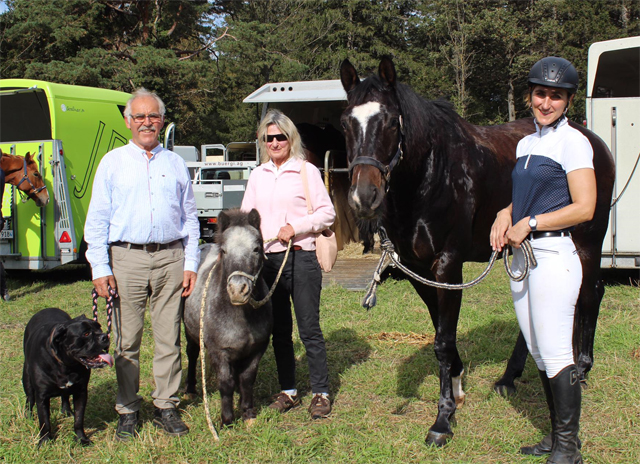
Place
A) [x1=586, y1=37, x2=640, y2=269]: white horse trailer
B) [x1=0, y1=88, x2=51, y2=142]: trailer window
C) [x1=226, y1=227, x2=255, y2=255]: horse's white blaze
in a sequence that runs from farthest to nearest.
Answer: [x1=0, y1=88, x2=51, y2=142]: trailer window < [x1=586, y1=37, x2=640, y2=269]: white horse trailer < [x1=226, y1=227, x2=255, y2=255]: horse's white blaze

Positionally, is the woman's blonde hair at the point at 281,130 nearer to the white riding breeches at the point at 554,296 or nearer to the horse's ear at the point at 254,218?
the horse's ear at the point at 254,218

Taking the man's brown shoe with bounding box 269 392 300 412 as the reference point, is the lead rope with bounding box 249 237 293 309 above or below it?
above

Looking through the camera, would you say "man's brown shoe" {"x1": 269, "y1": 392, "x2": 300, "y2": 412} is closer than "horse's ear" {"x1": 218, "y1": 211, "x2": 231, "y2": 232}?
No

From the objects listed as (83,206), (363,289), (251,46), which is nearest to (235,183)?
(83,206)

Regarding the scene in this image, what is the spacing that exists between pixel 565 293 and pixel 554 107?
93 centimetres

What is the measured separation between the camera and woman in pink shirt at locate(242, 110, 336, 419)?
380 centimetres

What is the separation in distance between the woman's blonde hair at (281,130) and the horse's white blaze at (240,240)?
2.25 feet

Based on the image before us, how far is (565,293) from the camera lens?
262 centimetres

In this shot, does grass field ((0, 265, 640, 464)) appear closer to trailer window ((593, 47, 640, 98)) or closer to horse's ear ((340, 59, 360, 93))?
horse's ear ((340, 59, 360, 93))

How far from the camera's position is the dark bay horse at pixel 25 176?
8539 millimetres

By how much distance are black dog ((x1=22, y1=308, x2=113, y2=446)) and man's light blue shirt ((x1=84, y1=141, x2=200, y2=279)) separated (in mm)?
372

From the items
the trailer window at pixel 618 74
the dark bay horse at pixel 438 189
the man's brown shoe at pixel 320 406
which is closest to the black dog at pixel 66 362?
the man's brown shoe at pixel 320 406

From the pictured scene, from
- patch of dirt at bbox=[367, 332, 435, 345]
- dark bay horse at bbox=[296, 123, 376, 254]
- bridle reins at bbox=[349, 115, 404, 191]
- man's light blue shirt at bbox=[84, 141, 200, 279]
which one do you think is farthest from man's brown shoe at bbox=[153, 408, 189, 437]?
dark bay horse at bbox=[296, 123, 376, 254]

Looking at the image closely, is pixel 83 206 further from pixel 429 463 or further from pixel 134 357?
pixel 429 463
